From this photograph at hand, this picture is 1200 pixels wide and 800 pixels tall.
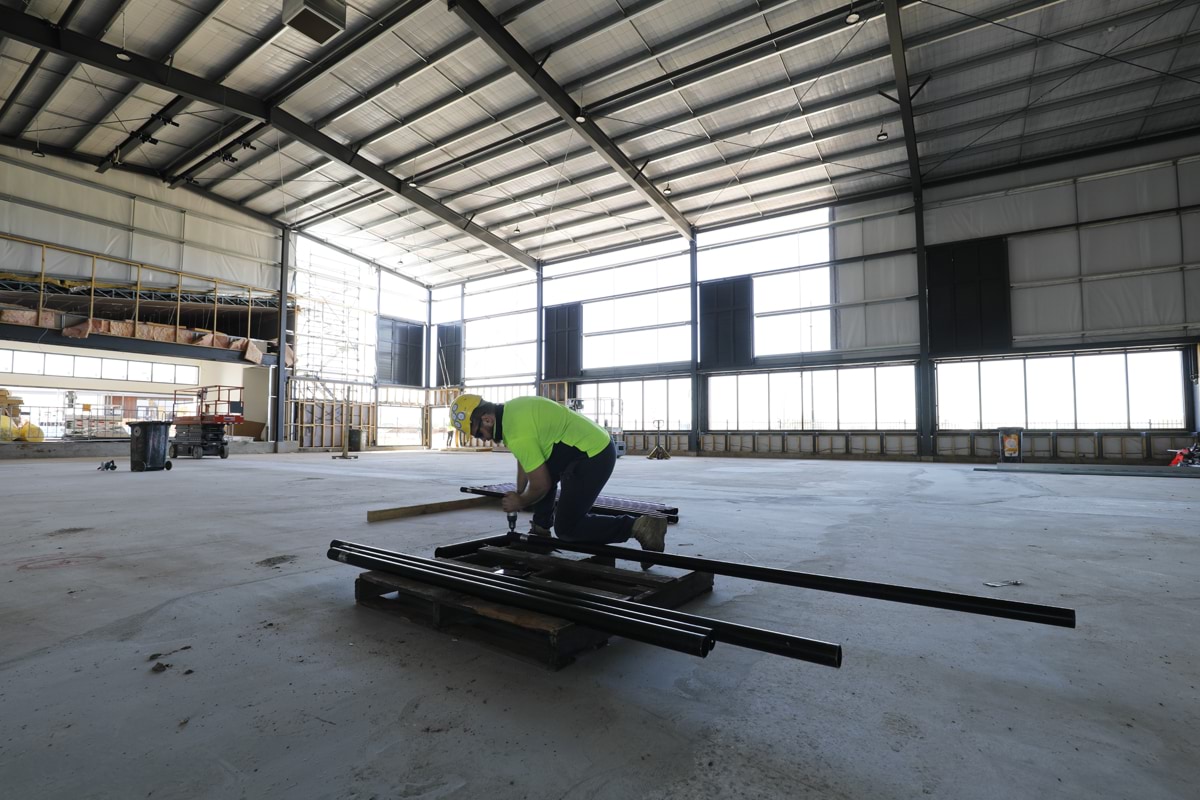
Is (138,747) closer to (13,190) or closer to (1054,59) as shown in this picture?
(1054,59)

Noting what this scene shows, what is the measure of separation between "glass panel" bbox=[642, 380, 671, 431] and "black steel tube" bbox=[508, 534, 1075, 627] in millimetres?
22805

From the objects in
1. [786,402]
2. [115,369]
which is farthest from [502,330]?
[115,369]

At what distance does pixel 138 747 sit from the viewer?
1.71 metres

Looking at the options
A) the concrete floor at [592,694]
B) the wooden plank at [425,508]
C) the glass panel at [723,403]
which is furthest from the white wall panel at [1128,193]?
the wooden plank at [425,508]

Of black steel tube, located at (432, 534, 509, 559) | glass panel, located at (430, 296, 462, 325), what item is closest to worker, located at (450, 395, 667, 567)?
black steel tube, located at (432, 534, 509, 559)

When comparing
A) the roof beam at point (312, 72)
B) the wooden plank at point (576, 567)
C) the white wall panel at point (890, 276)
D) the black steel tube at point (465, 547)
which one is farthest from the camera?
the white wall panel at point (890, 276)

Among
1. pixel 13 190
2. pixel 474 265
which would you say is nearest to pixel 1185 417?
pixel 474 265

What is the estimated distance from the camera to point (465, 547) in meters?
3.96

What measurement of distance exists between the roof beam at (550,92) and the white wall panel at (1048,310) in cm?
1333

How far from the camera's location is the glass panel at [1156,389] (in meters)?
17.2

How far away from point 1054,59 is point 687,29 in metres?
10.2

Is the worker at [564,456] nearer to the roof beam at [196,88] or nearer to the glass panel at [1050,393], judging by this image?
the roof beam at [196,88]

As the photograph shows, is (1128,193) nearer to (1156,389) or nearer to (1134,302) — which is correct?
(1134,302)

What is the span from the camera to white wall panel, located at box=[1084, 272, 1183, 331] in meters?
Result: 17.0
